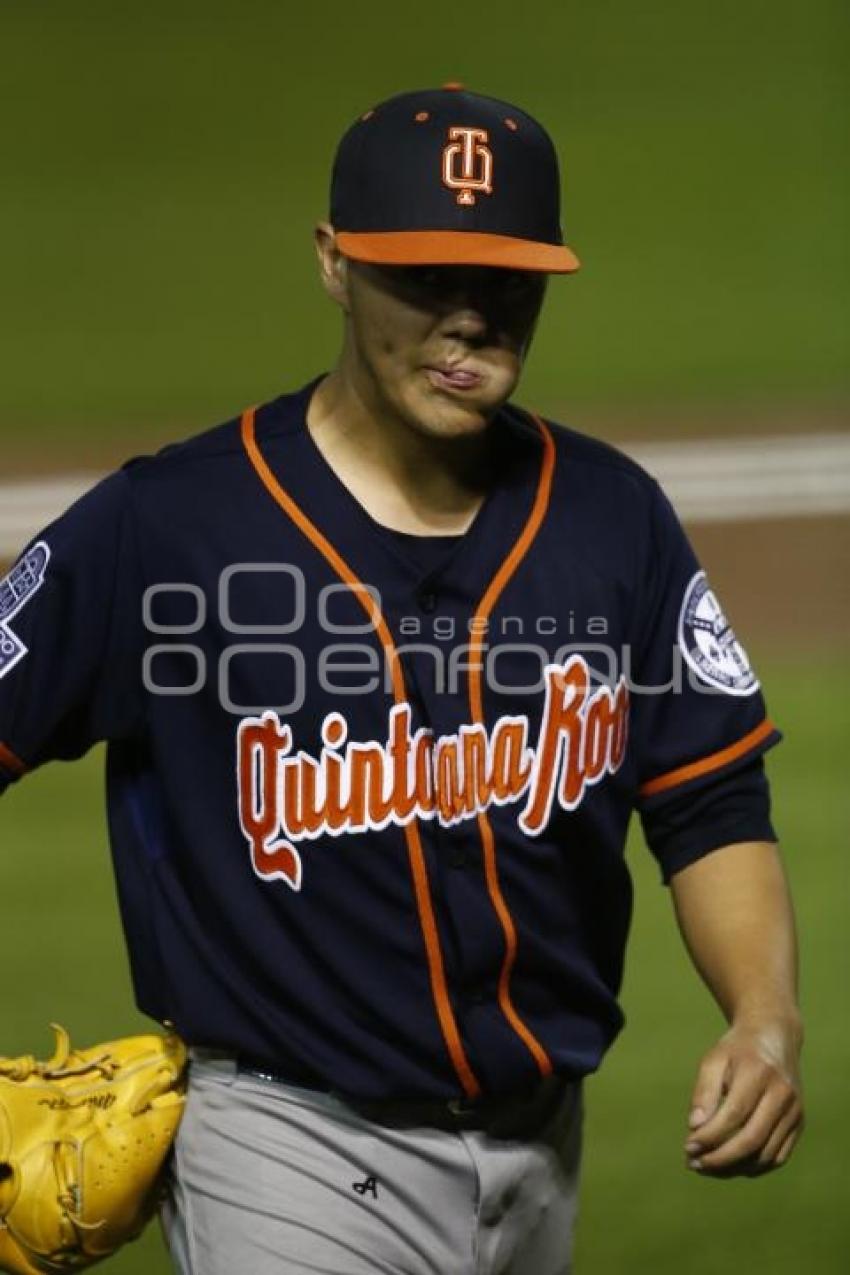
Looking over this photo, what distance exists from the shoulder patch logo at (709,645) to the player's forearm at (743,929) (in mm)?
173

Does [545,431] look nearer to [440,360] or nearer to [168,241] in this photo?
[440,360]

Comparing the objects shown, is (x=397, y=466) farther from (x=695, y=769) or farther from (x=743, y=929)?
(x=743, y=929)

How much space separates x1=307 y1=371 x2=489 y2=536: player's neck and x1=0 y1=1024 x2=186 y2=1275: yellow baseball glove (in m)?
0.58

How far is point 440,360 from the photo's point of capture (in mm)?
2387

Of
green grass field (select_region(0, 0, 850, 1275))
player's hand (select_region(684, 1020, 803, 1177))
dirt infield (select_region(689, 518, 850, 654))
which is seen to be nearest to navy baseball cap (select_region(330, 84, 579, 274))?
player's hand (select_region(684, 1020, 803, 1177))

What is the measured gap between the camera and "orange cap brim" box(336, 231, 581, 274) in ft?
7.74

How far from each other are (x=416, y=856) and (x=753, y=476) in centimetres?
299

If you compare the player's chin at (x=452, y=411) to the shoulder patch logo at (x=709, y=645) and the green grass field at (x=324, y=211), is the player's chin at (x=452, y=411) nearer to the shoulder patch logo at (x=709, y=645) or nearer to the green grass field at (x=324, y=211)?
the shoulder patch logo at (x=709, y=645)

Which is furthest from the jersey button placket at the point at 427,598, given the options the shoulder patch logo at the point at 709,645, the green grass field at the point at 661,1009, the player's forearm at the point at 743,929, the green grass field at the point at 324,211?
the green grass field at the point at 324,211

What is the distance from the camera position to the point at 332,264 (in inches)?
99.6

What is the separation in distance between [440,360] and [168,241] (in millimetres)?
3220

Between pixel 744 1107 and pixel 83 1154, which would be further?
pixel 83 1154

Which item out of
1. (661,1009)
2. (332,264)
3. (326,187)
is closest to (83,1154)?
(332,264)

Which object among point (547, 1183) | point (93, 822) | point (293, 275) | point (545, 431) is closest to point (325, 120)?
point (293, 275)
